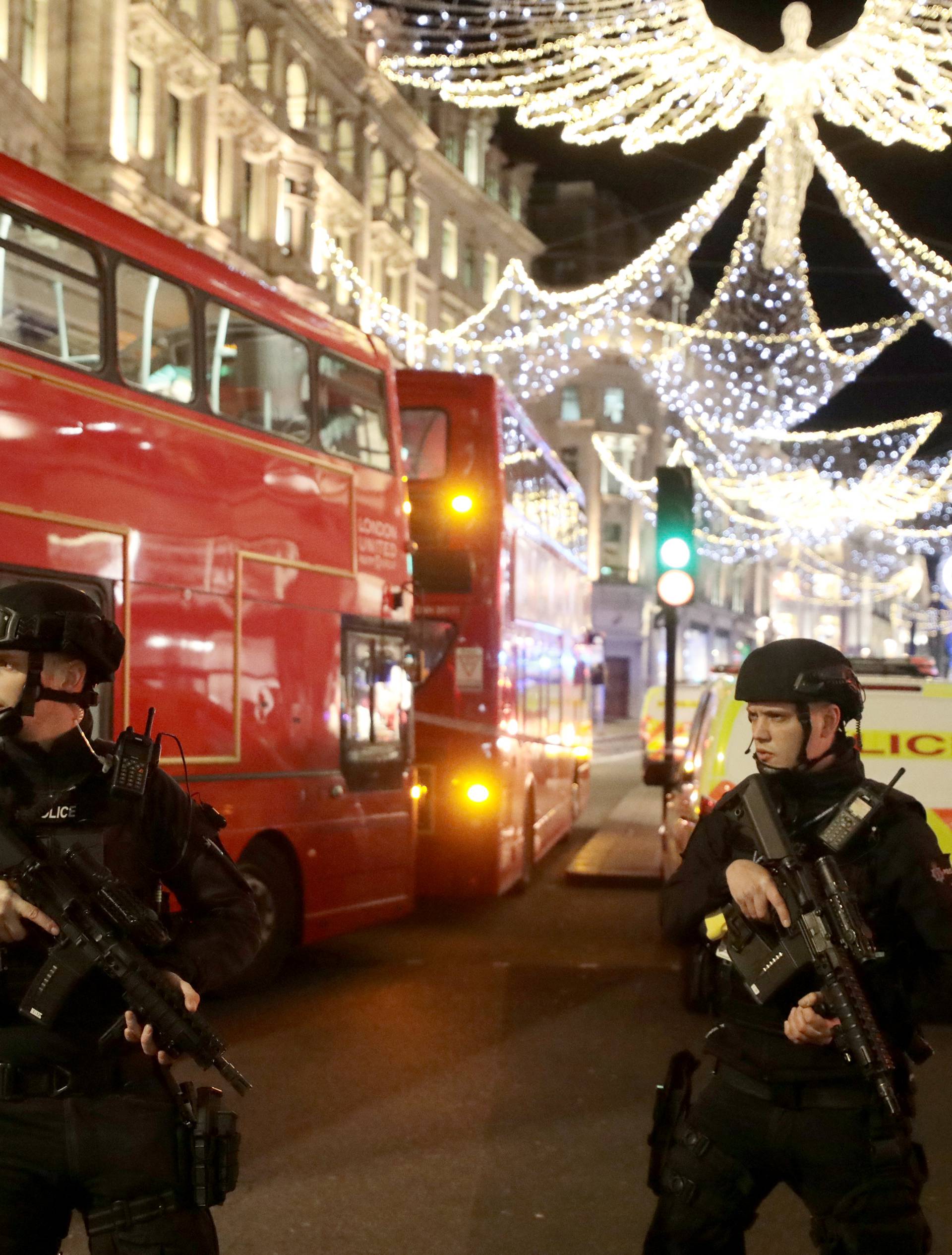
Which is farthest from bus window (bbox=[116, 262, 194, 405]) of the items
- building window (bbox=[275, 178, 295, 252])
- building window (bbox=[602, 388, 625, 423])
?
building window (bbox=[602, 388, 625, 423])

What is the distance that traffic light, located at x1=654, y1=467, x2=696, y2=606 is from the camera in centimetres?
1336

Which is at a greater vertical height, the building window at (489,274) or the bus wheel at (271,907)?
the building window at (489,274)

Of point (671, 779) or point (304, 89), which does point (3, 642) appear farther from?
point (304, 89)

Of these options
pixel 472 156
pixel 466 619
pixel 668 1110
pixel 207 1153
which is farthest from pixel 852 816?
pixel 472 156

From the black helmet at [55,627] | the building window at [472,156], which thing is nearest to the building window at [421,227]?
the building window at [472,156]

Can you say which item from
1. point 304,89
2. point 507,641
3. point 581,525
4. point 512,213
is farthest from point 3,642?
point 512,213

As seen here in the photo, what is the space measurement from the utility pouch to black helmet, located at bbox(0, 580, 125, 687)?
34.4 inches

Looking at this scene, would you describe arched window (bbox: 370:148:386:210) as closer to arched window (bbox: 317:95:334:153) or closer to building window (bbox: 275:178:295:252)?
arched window (bbox: 317:95:334:153)

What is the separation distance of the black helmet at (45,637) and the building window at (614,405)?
61278mm

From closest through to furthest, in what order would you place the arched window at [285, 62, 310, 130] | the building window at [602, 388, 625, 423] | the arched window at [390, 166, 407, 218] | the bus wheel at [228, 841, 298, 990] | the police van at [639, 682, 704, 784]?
the bus wheel at [228, 841, 298, 990] → the police van at [639, 682, 704, 784] → the arched window at [285, 62, 310, 130] → the arched window at [390, 166, 407, 218] → the building window at [602, 388, 625, 423]

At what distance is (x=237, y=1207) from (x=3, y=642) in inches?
117

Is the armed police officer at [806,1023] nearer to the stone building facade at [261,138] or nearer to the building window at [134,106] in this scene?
the stone building facade at [261,138]

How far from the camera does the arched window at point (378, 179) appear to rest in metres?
41.9

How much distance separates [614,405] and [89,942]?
6216 centimetres
